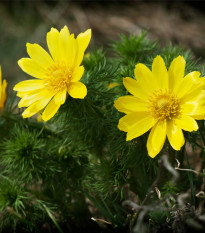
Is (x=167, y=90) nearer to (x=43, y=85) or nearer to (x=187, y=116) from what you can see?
(x=187, y=116)

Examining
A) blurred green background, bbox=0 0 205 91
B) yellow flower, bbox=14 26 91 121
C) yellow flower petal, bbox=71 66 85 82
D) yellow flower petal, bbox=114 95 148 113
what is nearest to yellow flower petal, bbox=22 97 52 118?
yellow flower, bbox=14 26 91 121

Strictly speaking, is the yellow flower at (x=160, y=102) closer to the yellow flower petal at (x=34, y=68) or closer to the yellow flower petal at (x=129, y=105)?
the yellow flower petal at (x=129, y=105)

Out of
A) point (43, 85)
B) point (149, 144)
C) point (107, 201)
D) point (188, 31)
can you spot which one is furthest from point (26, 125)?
point (188, 31)

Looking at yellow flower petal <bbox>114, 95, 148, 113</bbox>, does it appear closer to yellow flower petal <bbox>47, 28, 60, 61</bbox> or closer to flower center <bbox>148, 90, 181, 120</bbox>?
flower center <bbox>148, 90, 181, 120</bbox>

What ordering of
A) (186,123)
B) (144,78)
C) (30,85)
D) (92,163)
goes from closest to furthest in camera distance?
(186,123) < (144,78) < (30,85) < (92,163)

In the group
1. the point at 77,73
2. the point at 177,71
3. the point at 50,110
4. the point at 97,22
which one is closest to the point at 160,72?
the point at 177,71

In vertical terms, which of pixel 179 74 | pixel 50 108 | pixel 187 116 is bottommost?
pixel 50 108

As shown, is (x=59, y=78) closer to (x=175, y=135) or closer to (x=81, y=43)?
(x=81, y=43)
